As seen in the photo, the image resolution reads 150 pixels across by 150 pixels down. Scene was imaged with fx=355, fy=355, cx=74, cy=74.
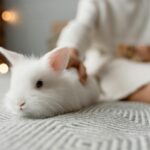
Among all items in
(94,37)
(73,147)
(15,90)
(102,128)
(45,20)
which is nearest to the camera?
(73,147)

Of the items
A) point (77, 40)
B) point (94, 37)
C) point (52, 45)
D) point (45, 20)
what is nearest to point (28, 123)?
point (77, 40)

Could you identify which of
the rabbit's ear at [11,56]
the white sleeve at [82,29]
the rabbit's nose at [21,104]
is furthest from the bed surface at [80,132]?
the white sleeve at [82,29]

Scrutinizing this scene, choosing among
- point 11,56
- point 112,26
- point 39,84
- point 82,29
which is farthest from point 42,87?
point 112,26

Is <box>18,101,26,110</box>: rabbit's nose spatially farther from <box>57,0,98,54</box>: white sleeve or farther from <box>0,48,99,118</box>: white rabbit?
<box>57,0,98,54</box>: white sleeve

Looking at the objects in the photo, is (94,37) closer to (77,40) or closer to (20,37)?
(77,40)

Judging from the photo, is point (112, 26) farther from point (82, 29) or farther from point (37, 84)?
Result: point (37, 84)

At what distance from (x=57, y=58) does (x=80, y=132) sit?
0.25 metres

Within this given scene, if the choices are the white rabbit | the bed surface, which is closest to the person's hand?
the white rabbit

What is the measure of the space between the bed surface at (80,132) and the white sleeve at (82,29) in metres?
0.44

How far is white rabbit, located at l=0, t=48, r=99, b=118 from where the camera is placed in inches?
25.5

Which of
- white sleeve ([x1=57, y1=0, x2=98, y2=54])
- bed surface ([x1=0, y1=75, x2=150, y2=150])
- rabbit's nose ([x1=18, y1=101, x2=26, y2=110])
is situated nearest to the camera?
bed surface ([x1=0, y1=75, x2=150, y2=150])

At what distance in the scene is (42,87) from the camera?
2.24 ft

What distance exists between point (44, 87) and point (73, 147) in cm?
27

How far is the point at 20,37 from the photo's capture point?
1716 mm
